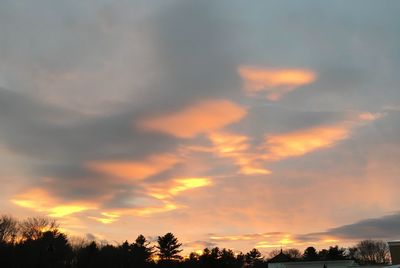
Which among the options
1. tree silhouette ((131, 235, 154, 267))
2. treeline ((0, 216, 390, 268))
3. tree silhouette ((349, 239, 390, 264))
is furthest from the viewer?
tree silhouette ((349, 239, 390, 264))

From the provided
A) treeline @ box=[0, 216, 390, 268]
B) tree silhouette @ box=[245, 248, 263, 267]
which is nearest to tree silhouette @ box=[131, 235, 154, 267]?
treeline @ box=[0, 216, 390, 268]

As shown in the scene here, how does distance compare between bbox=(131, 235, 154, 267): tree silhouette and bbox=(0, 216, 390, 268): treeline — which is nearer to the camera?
bbox=(0, 216, 390, 268): treeline

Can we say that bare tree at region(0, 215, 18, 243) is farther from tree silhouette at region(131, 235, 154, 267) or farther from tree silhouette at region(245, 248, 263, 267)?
tree silhouette at region(245, 248, 263, 267)

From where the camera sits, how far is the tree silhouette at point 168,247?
141 m

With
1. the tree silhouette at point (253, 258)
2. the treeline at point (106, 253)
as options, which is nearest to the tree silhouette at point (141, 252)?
the treeline at point (106, 253)

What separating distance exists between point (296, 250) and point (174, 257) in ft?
222

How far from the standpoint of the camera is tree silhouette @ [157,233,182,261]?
5561 inches

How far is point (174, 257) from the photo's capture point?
5595 inches

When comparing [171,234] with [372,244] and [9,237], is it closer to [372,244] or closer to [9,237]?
[9,237]

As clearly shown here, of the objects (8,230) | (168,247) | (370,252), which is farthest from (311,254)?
(8,230)

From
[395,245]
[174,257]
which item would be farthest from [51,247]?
[395,245]

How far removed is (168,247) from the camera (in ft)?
467

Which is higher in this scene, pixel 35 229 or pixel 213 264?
pixel 35 229

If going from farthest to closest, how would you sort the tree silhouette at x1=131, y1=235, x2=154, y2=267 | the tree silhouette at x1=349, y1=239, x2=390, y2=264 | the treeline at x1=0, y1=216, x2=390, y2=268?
the tree silhouette at x1=349, y1=239, x2=390, y2=264 → the tree silhouette at x1=131, y1=235, x2=154, y2=267 → the treeline at x1=0, y1=216, x2=390, y2=268
